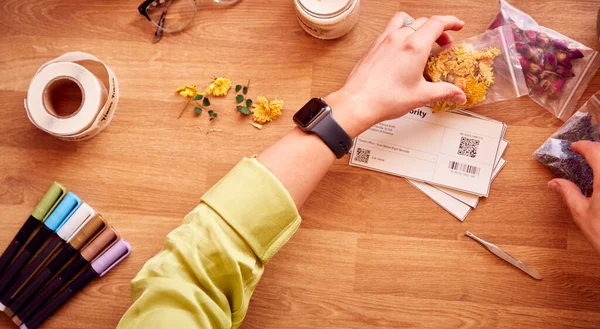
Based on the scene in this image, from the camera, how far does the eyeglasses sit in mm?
1013

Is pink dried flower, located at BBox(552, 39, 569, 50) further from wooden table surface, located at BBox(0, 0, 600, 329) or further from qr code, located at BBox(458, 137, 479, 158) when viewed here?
qr code, located at BBox(458, 137, 479, 158)

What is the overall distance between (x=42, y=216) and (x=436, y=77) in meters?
0.88

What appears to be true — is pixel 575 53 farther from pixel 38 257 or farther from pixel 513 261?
pixel 38 257

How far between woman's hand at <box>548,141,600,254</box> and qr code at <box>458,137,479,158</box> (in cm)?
16

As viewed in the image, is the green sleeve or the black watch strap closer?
the green sleeve

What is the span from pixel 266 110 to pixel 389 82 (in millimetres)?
283

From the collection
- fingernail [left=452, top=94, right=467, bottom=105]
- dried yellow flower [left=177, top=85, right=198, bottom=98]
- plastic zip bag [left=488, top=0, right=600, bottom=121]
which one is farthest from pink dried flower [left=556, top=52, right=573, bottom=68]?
dried yellow flower [left=177, top=85, right=198, bottom=98]

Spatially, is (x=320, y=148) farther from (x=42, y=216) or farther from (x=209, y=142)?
(x=42, y=216)

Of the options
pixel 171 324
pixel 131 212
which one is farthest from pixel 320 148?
pixel 131 212

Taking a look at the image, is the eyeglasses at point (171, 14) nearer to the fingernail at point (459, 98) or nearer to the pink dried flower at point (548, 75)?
the fingernail at point (459, 98)

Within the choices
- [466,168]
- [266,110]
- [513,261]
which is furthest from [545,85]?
[266,110]

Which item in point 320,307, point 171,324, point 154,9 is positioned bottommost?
point 320,307

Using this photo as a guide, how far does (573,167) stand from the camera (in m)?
0.94

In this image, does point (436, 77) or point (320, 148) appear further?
point (436, 77)
